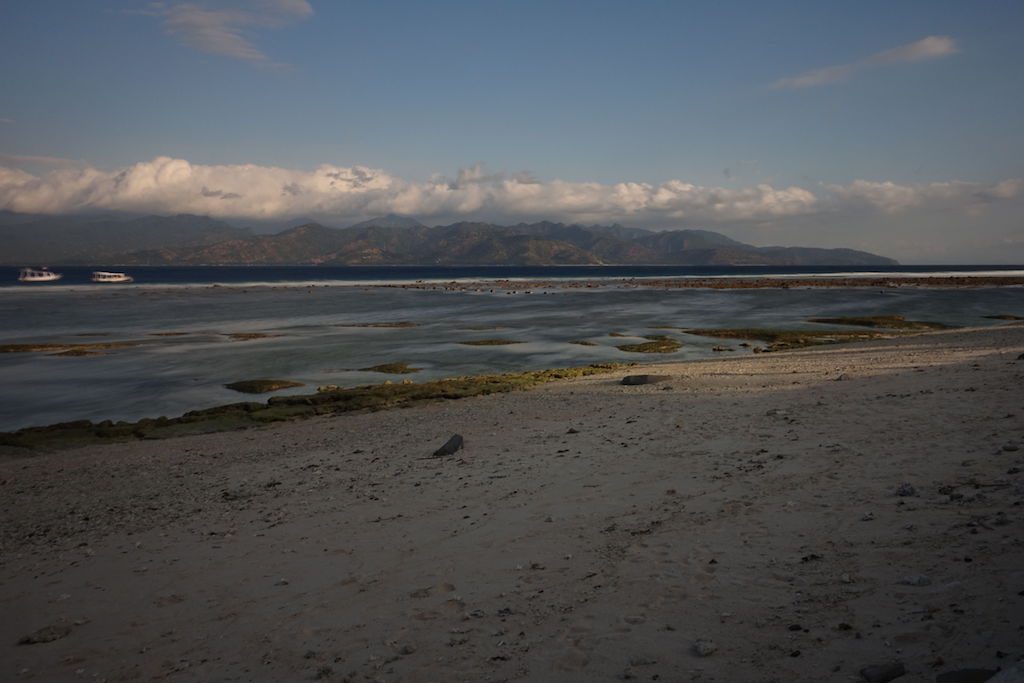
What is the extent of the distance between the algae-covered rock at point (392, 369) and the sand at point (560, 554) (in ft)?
60.1

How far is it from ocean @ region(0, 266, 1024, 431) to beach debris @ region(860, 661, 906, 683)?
27117 mm

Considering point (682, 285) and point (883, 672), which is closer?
point (883, 672)

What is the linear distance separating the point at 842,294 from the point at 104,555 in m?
106

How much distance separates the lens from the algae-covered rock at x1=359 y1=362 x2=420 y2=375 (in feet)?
116

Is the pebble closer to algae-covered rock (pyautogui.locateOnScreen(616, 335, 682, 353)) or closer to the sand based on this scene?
the sand

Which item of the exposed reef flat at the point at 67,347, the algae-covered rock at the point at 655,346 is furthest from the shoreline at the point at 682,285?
the exposed reef flat at the point at 67,347

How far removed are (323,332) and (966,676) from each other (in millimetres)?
55595

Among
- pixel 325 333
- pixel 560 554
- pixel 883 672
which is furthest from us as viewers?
pixel 325 333

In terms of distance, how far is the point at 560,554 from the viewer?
8.98 metres

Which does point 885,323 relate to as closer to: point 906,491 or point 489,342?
point 489,342

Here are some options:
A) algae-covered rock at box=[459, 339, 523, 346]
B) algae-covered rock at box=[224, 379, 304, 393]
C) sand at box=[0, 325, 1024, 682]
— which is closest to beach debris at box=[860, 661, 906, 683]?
sand at box=[0, 325, 1024, 682]

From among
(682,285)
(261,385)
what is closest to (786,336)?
(261,385)

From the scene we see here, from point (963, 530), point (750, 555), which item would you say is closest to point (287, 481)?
point (750, 555)

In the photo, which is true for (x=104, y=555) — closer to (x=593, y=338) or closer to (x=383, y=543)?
(x=383, y=543)
